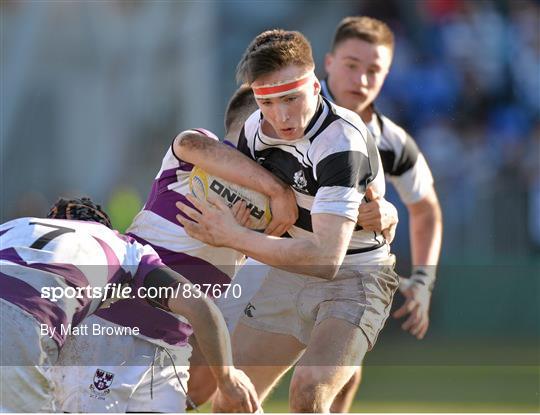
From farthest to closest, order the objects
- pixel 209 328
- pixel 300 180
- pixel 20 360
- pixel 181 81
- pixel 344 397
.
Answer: pixel 181 81, pixel 344 397, pixel 300 180, pixel 209 328, pixel 20 360

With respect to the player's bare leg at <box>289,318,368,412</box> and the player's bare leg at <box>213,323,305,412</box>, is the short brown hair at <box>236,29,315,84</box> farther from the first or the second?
the player's bare leg at <box>213,323,305,412</box>

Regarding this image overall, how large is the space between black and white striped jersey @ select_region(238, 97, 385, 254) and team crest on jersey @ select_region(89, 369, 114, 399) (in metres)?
1.13

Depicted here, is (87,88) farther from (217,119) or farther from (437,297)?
(437,297)

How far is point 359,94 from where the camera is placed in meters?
6.54

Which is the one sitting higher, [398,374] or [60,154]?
[60,154]

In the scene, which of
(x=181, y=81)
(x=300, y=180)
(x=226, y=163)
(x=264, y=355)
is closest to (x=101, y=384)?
(x=264, y=355)

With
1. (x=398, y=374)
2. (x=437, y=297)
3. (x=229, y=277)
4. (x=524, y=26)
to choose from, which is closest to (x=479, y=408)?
(x=398, y=374)

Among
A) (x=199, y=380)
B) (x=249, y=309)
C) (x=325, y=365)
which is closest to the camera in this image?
(x=325, y=365)

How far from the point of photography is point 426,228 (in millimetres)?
6832

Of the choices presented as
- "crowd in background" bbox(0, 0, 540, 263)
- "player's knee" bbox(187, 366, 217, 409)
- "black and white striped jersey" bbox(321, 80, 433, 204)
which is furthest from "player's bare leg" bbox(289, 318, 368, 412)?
"crowd in background" bbox(0, 0, 540, 263)

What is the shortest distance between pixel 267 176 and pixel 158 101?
1139 centimetres

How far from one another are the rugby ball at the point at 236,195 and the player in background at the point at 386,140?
1.44 metres

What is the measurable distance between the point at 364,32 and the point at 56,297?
330 cm

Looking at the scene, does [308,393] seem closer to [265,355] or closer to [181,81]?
[265,355]
